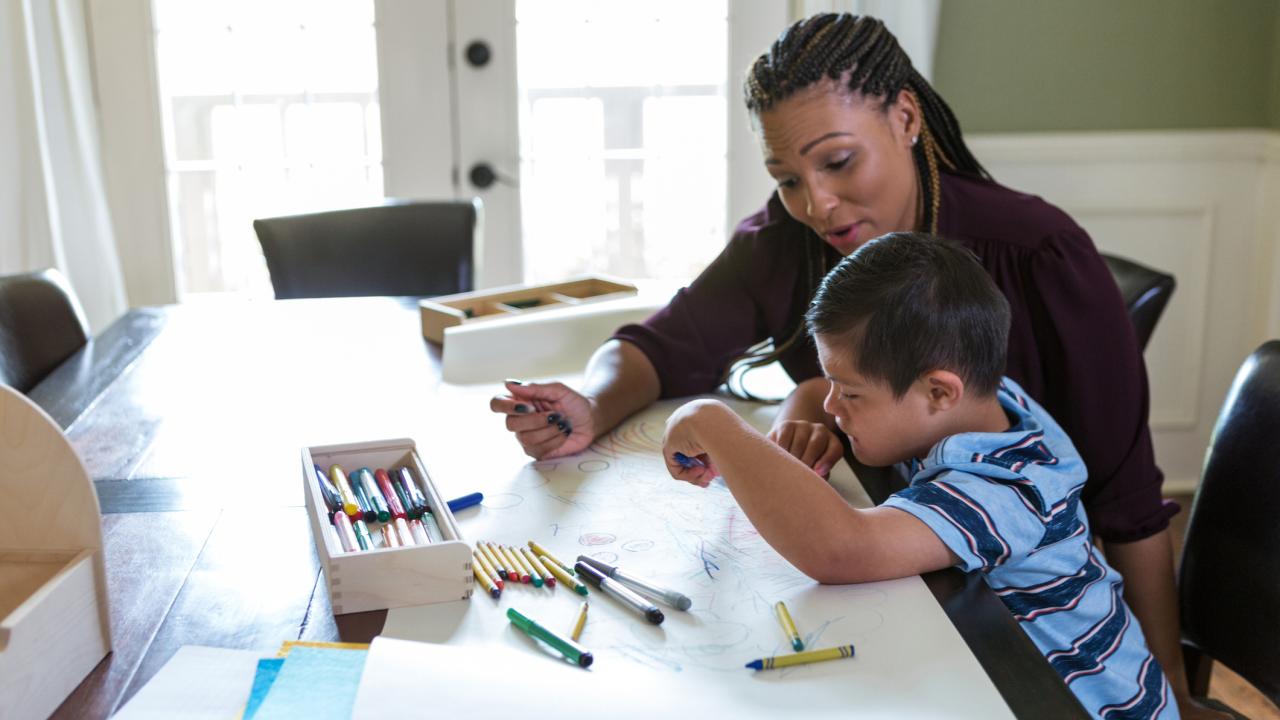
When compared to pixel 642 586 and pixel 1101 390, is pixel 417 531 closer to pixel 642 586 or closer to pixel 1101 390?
pixel 642 586

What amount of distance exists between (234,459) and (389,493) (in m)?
0.35

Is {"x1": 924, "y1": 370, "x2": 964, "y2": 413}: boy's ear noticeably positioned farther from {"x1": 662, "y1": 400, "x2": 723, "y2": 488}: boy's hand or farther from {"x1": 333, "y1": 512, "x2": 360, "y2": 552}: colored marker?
{"x1": 333, "y1": 512, "x2": 360, "y2": 552}: colored marker

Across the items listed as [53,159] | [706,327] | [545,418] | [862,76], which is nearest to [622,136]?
[53,159]

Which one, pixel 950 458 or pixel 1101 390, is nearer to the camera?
pixel 950 458

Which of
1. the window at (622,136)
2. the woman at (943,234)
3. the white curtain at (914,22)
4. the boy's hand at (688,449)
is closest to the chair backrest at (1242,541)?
the woman at (943,234)

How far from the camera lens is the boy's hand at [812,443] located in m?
1.23

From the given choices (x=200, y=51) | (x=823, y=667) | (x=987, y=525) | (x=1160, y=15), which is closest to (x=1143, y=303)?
(x=987, y=525)

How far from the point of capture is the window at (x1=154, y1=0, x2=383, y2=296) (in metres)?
3.01

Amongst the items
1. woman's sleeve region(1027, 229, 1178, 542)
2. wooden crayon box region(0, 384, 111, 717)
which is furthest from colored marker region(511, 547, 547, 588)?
woman's sleeve region(1027, 229, 1178, 542)

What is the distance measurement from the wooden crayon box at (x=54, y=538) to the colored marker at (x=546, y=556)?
332 millimetres

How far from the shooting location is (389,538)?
956mm

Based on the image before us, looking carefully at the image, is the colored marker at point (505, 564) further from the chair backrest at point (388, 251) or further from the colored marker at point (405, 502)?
the chair backrest at point (388, 251)

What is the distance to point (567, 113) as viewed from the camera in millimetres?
3100

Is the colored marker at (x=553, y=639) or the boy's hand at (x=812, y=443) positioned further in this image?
the boy's hand at (x=812, y=443)
